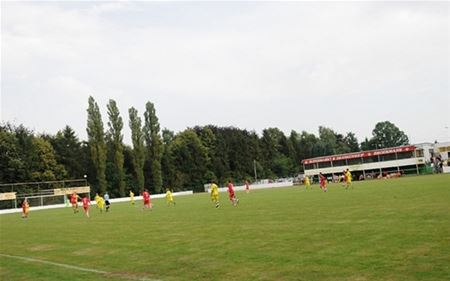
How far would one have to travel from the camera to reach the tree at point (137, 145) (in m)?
95.4

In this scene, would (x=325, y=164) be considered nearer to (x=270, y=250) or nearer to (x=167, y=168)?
(x=167, y=168)

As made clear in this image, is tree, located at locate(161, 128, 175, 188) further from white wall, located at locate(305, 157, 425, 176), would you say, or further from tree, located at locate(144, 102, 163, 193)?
white wall, located at locate(305, 157, 425, 176)

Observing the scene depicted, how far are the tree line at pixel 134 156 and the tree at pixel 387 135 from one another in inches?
1633

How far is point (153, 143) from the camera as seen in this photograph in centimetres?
10100

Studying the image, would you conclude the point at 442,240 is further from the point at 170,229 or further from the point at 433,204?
the point at 170,229

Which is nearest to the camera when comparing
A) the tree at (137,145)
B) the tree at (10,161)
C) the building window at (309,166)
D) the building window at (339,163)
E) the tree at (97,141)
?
the tree at (10,161)

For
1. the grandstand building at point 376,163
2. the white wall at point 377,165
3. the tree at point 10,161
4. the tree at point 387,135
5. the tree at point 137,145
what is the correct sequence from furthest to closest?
the tree at point 387,135, the white wall at point 377,165, the grandstand building at point 376,163, the tree at point 137,145, the tree at point 10,161

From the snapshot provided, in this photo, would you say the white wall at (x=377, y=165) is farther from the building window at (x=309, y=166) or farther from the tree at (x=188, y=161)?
the tree at (x=188, y=161)

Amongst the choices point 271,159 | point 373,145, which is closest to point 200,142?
point 271,159

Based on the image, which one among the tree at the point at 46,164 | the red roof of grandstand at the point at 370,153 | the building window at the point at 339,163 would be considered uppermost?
the tree at the point at 46,164

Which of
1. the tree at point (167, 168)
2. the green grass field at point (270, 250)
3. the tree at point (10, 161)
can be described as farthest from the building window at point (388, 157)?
the green grass field at point (270, 250)

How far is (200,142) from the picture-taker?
4877 inches

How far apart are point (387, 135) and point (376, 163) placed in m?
62.9

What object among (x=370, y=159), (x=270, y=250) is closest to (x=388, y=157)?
(x=370, y=159)
